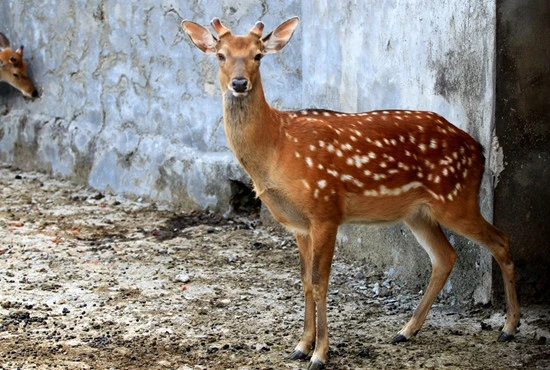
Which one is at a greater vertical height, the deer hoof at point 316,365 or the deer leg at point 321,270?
the deer leg at point 321,270

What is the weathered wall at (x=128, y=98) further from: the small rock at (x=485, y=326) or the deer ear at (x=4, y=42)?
the small rock at (x=485, y=326)

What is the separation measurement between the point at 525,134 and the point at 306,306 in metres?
1.50

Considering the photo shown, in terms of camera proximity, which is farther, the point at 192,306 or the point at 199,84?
the point at 199,84

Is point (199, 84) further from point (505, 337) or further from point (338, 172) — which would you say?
point (505, 337)

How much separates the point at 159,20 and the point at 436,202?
3.63 metres

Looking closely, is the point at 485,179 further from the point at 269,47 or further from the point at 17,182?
the point at 17,182

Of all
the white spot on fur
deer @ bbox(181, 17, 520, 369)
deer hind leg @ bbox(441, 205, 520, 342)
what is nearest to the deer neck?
deer @ bbox(181, 17, 520, 369)

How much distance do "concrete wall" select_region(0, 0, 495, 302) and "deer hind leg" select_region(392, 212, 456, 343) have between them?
21 cm

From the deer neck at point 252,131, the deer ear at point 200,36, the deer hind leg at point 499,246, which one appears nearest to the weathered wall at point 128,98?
the deer ear at point 200,36

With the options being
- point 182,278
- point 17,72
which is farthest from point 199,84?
point 17,72

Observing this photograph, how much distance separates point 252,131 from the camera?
4977 millimetres

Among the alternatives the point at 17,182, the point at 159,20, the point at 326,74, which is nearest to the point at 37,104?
the point at 17,182

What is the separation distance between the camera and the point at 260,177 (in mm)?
5000

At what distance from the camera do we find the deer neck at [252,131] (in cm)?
496
